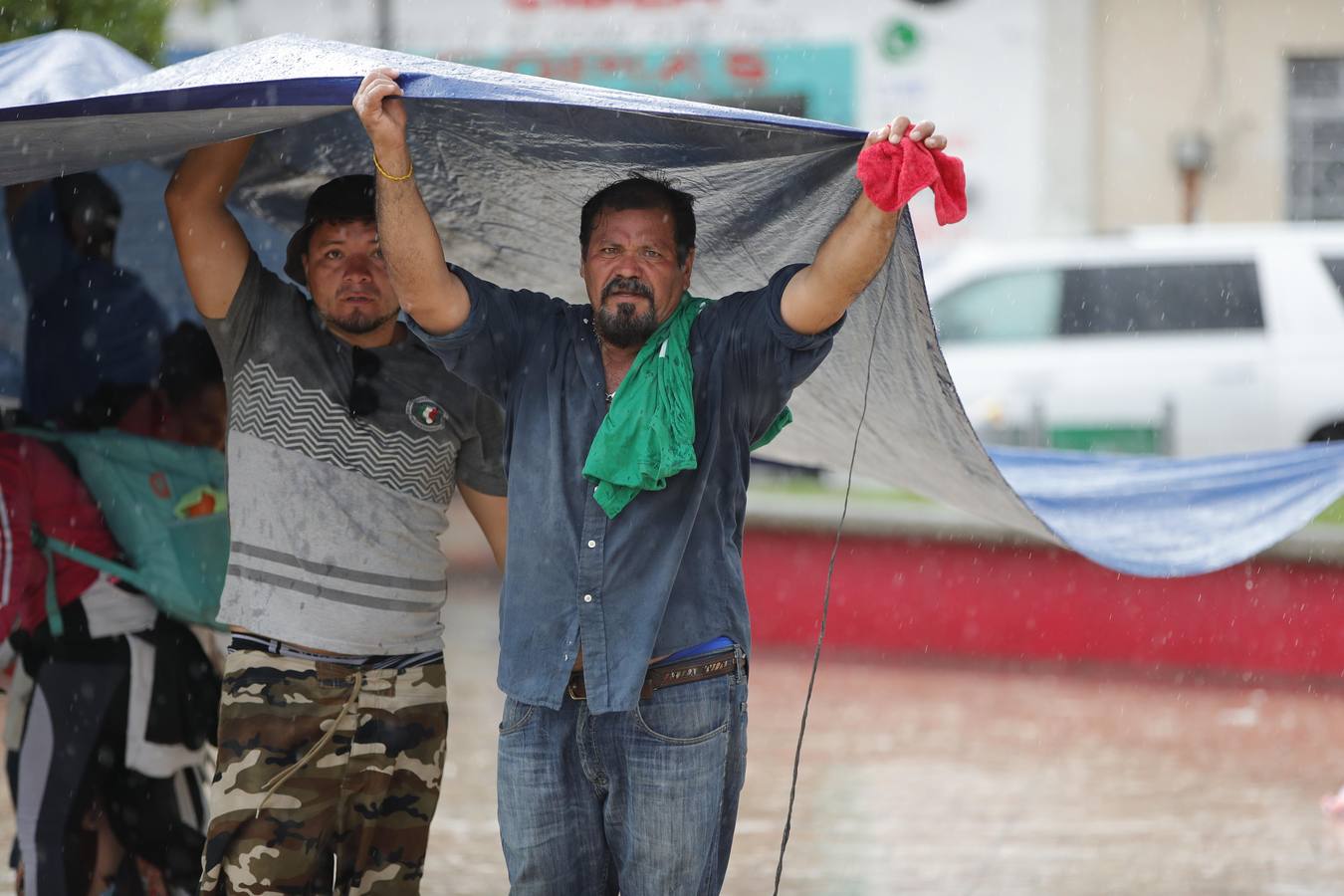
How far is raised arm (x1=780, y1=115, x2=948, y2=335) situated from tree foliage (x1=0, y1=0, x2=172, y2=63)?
521cm

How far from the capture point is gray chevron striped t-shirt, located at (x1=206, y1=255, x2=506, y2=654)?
379 cm

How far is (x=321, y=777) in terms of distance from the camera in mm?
3785

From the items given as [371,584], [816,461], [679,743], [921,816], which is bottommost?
[921,816]

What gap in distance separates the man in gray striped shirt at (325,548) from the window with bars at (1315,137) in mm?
13629

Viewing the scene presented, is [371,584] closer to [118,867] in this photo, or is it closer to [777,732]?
[118,867]

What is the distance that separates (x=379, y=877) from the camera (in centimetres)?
391

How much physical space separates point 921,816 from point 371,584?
3262 mm

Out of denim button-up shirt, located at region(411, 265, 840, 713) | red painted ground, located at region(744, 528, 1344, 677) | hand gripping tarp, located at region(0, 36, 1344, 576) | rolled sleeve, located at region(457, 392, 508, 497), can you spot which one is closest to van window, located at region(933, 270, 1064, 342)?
red painted ground, located at region(744, 528, 1344, 677)

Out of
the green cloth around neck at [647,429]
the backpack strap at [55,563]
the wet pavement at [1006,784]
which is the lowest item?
the wet pavement at [1006,784]

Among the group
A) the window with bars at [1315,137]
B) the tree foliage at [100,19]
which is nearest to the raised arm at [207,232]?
the tree foliage at [100,19]

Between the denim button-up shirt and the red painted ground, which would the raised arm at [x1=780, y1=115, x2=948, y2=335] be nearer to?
the denim button-up shirt

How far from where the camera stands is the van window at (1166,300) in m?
11.2

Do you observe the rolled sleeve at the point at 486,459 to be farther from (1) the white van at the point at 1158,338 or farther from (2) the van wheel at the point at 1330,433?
(2) the van wheel at the point at 1330,433

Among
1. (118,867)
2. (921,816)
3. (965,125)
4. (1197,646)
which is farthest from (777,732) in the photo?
(965,125)
